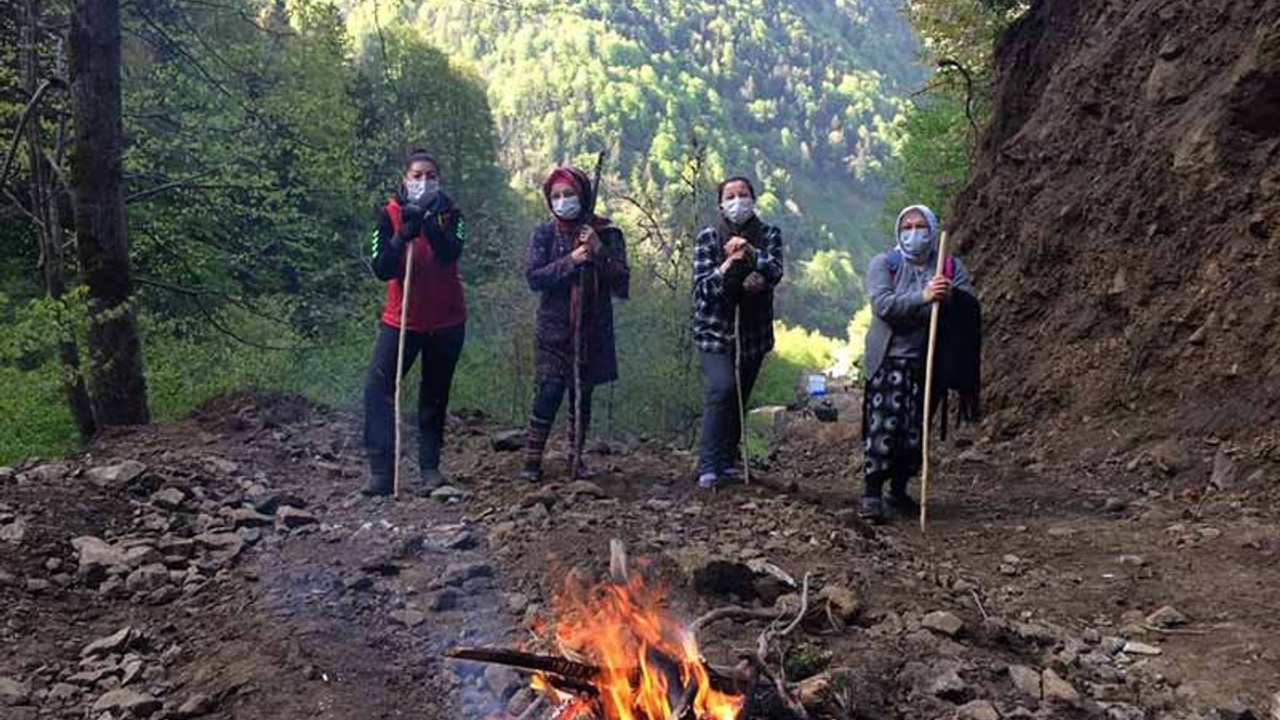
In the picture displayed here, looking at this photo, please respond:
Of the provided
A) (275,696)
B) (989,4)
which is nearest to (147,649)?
(275,696)

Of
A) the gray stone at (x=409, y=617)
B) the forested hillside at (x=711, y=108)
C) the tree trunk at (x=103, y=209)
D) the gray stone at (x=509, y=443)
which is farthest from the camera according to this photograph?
the forested hillside at (x=711, y=108)

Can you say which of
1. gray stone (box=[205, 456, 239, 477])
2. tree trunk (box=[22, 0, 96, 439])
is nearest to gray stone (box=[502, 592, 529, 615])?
gray stone (box=[205, 456, 239, 477])

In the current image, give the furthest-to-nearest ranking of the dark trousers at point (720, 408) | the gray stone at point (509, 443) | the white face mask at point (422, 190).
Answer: the gray stone at point (509, 443) < the dark trousers at point (720, 408) < the white face mask at point (422, 190)

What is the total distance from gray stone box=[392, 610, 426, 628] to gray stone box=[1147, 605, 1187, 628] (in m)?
3.00

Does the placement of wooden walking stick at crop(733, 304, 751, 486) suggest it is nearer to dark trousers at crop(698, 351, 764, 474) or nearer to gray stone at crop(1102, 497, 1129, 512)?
dark trousers at crop(698, 351, 764, 474)

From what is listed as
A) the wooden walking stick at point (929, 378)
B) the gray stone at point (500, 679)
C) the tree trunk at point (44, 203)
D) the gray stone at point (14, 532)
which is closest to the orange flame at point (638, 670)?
the gray stone at point (500, 679)

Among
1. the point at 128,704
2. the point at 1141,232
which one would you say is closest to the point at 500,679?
the point at 128,704

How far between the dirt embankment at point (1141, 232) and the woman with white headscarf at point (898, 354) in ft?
7.43

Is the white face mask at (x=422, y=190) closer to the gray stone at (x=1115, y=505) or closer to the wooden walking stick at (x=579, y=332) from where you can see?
the wooden walking stick at (x=579, y=332)

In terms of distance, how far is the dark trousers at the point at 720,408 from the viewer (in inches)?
236

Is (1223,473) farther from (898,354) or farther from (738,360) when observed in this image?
(738,360)

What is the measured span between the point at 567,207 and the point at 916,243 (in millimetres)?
2149

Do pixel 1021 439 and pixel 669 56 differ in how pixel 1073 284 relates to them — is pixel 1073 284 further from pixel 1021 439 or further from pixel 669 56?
pixel 669 56

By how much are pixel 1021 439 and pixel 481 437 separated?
4.86 m
